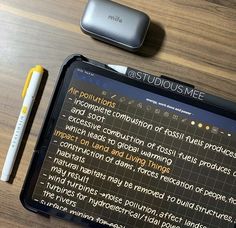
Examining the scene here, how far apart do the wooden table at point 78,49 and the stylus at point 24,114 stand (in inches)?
0.6

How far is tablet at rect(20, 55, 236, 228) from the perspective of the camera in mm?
884

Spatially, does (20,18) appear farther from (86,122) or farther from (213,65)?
(213,65)

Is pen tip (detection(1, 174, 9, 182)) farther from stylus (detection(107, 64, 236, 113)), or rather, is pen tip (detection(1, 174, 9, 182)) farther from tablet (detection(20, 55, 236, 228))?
stylus (detection(107, 64, 236, 113))

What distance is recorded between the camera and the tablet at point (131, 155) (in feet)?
2.90

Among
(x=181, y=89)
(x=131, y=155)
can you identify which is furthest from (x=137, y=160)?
(x=181, y=89)

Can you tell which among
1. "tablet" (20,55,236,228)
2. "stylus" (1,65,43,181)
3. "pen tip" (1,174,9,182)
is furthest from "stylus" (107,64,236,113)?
"pen tip" (1,174,9,182)

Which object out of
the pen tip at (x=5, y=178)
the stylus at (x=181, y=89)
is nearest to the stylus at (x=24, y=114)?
the pen tip at (x=5, y=178)

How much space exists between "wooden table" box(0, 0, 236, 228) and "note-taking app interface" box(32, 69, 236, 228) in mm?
53

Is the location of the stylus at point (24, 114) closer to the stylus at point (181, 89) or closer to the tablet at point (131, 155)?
the tablet at point (131, 155)

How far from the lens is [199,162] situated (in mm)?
886

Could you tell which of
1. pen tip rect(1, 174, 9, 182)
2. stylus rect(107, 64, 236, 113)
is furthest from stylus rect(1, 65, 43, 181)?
stylus rect(107, 64, 236, 113)

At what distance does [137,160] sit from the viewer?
0.89 m

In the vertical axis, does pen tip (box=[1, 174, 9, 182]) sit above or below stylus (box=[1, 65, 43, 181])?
below

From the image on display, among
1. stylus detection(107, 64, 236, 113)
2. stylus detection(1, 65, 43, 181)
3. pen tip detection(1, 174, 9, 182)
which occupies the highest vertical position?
stylus detection(107, 64, 236, 113)
